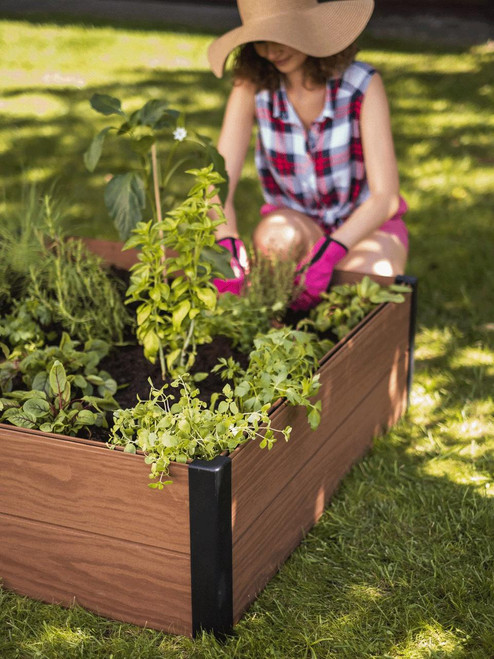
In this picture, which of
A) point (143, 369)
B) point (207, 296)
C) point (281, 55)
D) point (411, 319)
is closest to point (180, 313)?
point (207, 296)

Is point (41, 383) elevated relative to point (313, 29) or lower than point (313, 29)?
lower

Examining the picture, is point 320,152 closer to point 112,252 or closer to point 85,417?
point 112,252

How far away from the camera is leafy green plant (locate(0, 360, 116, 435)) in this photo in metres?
2.24


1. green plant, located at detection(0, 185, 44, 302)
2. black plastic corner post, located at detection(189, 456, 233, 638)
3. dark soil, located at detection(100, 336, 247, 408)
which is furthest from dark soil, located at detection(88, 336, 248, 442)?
black plastic corner post, located at detection(189, 456, 233, 638)

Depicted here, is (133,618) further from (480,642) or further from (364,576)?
(480,642)

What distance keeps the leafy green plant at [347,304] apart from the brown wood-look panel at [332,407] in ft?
0.19

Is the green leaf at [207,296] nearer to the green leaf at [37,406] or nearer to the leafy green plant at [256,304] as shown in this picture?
the leafy green plant at [256,304]

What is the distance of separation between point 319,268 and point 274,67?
760 mm

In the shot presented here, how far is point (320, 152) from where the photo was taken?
3.28 metres

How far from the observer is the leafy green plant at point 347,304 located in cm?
285

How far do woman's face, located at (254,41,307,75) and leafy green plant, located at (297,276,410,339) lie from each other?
2.52 feet

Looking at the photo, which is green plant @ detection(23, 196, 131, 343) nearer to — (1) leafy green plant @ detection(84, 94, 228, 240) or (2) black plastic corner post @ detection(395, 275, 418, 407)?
(1) leafy green plant @ detection(84, 94, 228, 240)

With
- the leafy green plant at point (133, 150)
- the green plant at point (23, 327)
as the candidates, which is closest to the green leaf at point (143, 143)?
the leafy green plant at point (133, 150)

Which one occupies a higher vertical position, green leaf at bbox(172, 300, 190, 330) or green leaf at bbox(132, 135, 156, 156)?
green leaf at bbox(132, 135, 156, 156)
